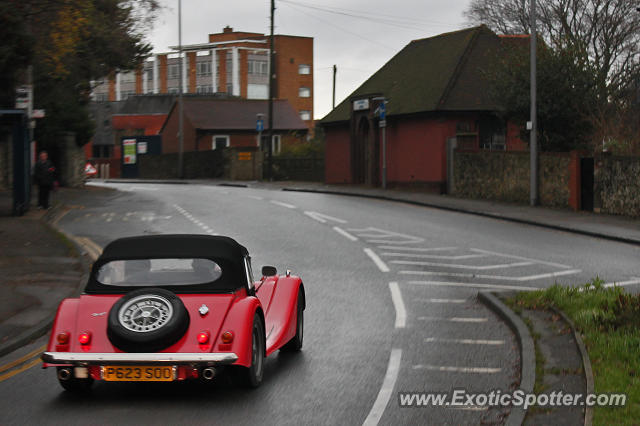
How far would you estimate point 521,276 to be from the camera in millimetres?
14906

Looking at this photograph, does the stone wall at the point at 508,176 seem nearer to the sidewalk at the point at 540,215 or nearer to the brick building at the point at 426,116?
the sidewalk at the point at 540,215

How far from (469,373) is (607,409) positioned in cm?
199

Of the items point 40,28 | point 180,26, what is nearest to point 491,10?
point 180,26

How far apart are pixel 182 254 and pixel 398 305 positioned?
4841mm

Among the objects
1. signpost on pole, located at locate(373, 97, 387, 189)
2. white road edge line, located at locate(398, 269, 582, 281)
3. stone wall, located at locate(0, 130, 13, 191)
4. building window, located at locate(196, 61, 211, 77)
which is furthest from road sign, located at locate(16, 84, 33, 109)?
building window, located at locate(196, 61, 211, 77)

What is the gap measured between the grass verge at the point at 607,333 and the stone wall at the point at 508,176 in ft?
56.2

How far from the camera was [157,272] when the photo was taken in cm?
806

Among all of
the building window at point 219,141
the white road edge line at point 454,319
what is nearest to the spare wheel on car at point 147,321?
the white road edge line at point 454,319

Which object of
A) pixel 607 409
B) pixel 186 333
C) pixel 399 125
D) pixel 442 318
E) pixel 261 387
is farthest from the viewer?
pixel 399 125

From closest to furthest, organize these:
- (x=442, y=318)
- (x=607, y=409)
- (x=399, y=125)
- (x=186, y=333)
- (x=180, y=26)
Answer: (x=607, y=409) < (x=186, y=333) < (x=442, y=318) < (x=399, y=125) < (x=180, y=26)

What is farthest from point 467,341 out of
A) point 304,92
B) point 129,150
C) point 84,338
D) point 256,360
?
point 304,92

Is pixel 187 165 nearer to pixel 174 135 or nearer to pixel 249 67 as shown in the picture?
pixel 174 135

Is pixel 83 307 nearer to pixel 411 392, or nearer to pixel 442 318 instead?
pixel 411 392

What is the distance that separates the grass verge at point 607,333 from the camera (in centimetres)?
654
